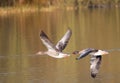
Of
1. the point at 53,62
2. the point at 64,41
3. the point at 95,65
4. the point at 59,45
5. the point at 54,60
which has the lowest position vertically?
the point at 54,60

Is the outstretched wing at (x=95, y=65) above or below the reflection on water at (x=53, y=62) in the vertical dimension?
above

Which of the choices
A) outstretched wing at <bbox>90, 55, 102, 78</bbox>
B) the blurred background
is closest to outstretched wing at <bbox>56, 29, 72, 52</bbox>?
outstretched wing at <bbox>90, 55, 102, 78</bbox>

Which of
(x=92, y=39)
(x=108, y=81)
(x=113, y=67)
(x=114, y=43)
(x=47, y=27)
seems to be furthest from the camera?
(x=47, y=27)

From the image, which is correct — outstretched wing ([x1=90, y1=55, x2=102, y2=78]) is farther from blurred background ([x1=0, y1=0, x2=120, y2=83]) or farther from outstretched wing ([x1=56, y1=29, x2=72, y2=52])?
blurred background ([x1=0, y1=0, x2=120, y2=83])

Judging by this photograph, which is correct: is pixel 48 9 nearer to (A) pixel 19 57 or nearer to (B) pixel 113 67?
(A) pixel 19 57

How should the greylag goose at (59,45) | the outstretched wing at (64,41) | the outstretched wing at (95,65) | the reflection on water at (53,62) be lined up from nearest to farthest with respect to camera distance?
1. the greylag goose at (59,45)
2. the outstretched wing at (64,41)
3. the outstretched wing at (95,65)
4. the reflection on water at (53,62)

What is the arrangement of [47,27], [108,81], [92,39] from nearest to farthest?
[108,81] < [92,39] < [47,27]

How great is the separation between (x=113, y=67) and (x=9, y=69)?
12.5 ft

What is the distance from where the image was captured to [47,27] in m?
42.2

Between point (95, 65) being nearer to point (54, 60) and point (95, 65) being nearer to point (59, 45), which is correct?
point (59, 45)

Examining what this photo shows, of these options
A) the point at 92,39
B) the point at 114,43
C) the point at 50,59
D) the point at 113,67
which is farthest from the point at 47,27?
the point at 113,67

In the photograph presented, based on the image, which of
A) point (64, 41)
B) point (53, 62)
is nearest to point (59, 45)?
point (64, 41)

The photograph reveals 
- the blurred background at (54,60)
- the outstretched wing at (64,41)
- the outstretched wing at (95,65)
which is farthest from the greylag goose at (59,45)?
the blurred background at (54,60)

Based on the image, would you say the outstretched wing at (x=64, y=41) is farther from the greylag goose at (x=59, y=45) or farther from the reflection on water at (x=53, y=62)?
the reflection on water at (x=53, y=62)
